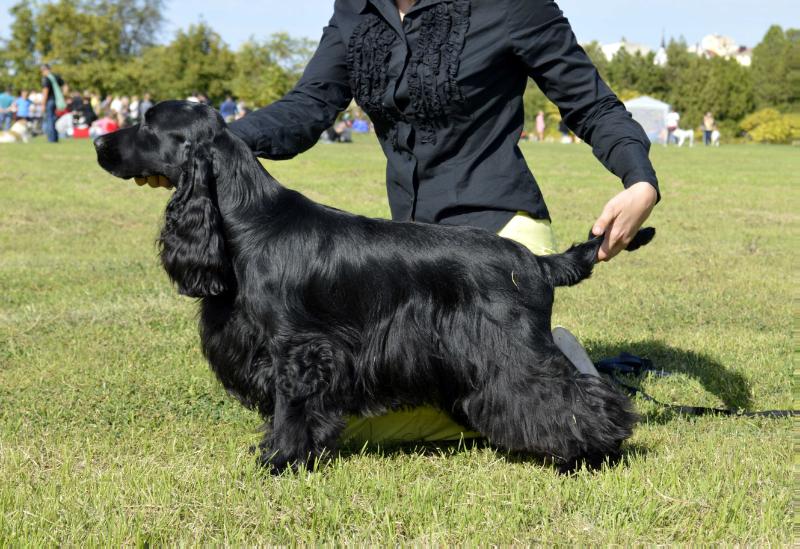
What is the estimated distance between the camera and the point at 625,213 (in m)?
3.23

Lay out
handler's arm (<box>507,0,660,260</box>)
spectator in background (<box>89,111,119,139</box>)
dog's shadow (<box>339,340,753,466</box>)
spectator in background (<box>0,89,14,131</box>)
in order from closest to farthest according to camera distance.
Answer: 1. handler's arm (<box>507,0,660,260</box>)
2. dog's shadow (<box>339,340,753,466</box>)
3. spectator in background (<box>89,111,119,139</box>)
4. spectator in background (<box>0,89,14,131</box>)

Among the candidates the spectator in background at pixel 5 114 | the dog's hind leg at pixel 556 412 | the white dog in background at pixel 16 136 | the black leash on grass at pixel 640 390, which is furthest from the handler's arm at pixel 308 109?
the spectator in background at pixel 5 114

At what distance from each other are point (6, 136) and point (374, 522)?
83.1 feet

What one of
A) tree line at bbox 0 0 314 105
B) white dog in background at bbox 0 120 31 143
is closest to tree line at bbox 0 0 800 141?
tree line at bbox 0 0 314 105

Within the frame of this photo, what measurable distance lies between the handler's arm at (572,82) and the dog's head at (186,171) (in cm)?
131

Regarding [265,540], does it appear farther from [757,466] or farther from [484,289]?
[757,466]

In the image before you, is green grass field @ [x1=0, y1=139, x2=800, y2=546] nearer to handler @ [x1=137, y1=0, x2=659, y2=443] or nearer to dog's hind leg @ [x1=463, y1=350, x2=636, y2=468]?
dog's hind leg @ [x1=463, y1=350, x2=636, y2=468]

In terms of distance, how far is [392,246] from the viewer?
327 centimetres

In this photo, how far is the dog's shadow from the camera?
3.62 metres

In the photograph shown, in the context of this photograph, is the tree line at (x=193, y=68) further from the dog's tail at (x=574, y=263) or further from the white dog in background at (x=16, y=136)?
the dog's tail at (x=574, y=263)

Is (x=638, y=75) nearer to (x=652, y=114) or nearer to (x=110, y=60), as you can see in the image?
(x=652, y=114)

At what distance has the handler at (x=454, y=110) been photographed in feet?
12.0

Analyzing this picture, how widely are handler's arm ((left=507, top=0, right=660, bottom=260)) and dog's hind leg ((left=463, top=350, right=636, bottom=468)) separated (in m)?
0.82

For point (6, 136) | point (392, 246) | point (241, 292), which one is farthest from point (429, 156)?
point (6, 136)
